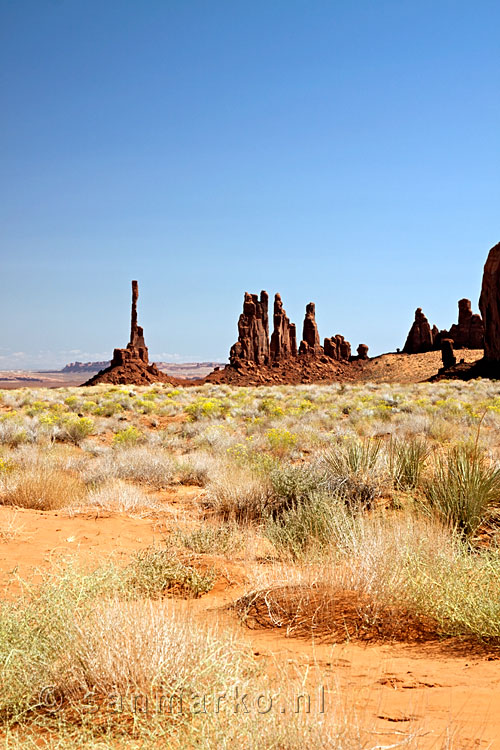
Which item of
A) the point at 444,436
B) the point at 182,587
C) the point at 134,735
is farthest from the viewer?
the point at 444,436

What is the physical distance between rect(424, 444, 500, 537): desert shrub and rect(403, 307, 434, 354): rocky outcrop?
8247 centimetres

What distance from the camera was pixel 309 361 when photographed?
267ft

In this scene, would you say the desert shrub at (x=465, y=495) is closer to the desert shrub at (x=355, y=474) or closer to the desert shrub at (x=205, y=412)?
the desert shrub at (x=355, y=474)

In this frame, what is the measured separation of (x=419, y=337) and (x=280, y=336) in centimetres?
2182

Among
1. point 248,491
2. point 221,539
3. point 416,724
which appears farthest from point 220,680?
point 248,491

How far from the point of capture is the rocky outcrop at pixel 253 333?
7612 cm

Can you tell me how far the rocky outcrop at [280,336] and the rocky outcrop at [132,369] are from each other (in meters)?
18.5

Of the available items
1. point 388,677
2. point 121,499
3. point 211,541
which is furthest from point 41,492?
point 388,677

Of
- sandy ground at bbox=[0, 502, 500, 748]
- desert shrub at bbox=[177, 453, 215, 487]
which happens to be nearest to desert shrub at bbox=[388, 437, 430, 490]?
sandy ground at bbox=[0, 502, 500, 748]

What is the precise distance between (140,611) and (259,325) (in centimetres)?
7813

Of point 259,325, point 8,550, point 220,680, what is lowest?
point 8,550

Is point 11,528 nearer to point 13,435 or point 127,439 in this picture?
point 127,439

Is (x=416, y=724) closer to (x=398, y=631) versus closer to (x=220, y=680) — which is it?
(x=220, y=680)

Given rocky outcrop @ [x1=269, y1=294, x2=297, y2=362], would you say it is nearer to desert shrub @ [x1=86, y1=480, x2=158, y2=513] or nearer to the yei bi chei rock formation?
the yei bi chei rock formation
